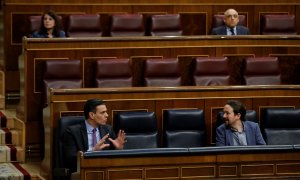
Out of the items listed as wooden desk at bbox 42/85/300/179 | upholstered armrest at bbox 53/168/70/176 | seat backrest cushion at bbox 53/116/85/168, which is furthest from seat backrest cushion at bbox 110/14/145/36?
upholstered armrest at bbox 53/168/70/176

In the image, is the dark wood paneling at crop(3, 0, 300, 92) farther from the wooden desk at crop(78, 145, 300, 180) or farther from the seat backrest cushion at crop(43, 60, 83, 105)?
the wooden desk at crop(78, 145, 300, 180)

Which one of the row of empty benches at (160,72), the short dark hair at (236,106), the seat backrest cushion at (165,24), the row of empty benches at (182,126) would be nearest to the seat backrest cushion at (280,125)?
the row of empty benches at (182,126)

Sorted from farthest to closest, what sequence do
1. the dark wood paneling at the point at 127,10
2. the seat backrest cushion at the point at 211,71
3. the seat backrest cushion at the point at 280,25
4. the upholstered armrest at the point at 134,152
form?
the seat backrest cushion at the point at 280,25 < the dark wood paneling at the point at 127,10 < the seat backrest cushion at the point at 211,71 < the upholstered armrest at the point at 134,152

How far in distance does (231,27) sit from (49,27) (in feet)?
1.79

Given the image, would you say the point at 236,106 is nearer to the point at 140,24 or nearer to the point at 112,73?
the point at 112,73

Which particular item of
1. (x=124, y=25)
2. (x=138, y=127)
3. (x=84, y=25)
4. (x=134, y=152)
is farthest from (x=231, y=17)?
(x=134, y=152)

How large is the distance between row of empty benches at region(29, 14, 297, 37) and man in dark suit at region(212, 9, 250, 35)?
113mm

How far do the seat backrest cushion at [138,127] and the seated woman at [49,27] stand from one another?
449 mm

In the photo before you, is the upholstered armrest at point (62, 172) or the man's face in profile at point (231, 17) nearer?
the upholstered armrest at point (62, 172)

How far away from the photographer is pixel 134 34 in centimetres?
274

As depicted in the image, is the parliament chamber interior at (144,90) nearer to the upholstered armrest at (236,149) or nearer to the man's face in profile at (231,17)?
the upholstered armrest at (236,149)

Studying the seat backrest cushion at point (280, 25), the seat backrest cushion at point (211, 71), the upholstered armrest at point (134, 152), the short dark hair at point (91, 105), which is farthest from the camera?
the seat backrest cushion at point (280, 25)

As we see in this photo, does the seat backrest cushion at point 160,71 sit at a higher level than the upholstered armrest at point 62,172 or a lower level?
higher

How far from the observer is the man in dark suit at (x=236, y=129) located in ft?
6.91
